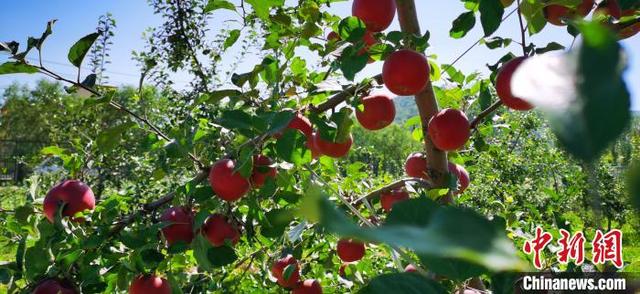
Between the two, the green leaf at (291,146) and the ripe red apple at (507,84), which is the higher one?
the ripe red apple at (507,84)

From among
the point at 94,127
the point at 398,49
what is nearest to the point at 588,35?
the point at 398,49

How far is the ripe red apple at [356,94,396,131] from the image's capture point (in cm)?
103

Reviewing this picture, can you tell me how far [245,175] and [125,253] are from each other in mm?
357

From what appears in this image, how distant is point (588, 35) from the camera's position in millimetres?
105

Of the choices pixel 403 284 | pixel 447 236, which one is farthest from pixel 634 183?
pixel 403 284

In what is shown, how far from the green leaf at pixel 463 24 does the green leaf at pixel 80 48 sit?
629 mm

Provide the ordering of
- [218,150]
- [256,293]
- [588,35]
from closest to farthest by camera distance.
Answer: [588,35] → [218,150] → [256,293]

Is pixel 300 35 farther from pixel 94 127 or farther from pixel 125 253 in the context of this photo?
pixel 94 127

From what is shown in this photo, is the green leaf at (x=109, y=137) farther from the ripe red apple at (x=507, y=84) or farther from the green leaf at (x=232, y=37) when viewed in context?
the ripe red apple at (x=507, y=84)

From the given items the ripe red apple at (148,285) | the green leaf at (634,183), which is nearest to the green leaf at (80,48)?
the ripe red apple at (148,285)

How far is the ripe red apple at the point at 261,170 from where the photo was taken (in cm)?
91

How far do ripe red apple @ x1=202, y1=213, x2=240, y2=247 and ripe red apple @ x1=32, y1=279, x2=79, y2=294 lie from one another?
0.93ft

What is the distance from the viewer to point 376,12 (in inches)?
36.4

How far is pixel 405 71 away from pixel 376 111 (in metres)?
0.16
